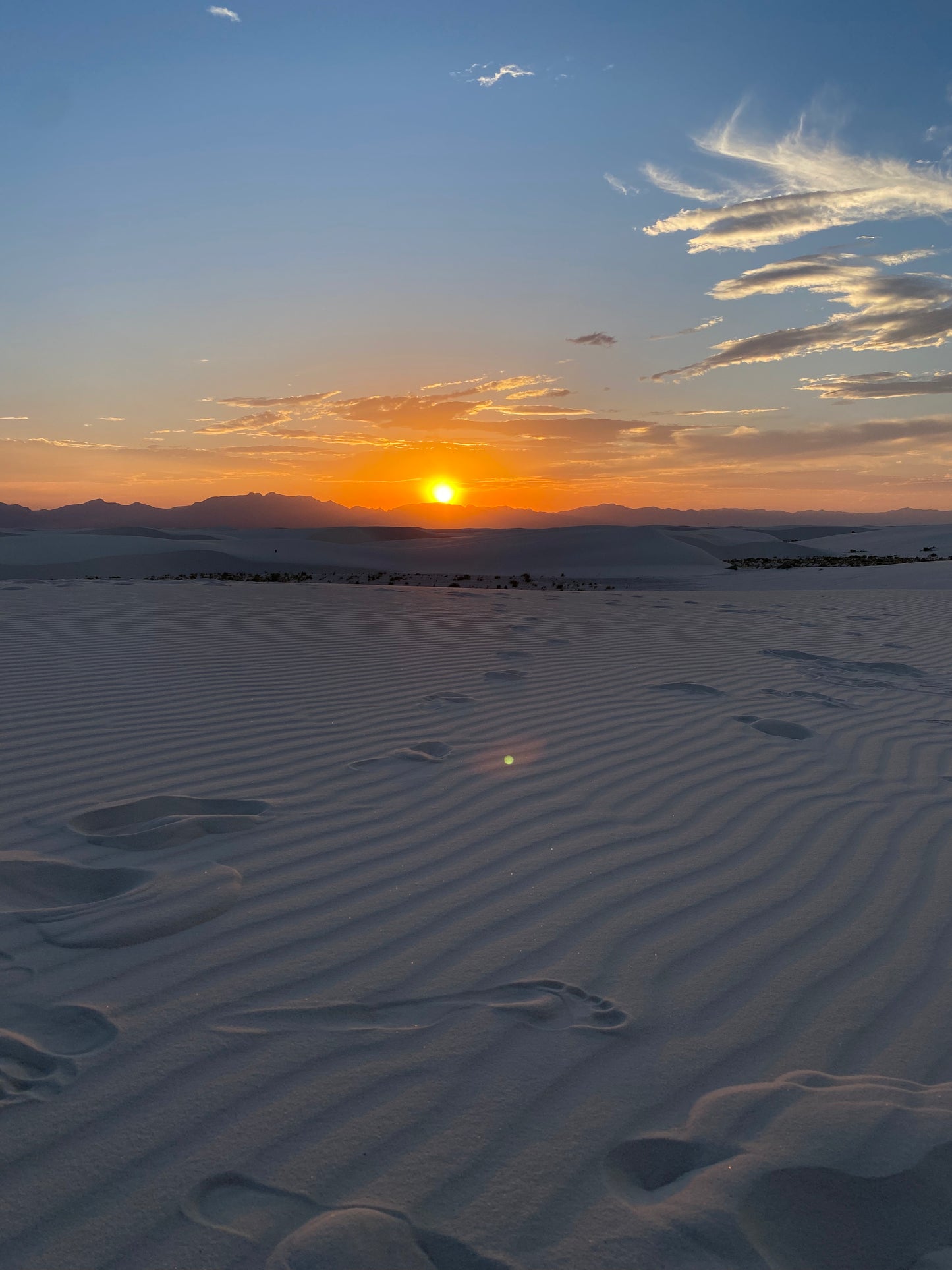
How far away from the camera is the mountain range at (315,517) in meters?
125

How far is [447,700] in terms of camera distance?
5.80m

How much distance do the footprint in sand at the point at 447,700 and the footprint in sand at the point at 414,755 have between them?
858 mm

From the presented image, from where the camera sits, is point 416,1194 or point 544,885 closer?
point 416,1194

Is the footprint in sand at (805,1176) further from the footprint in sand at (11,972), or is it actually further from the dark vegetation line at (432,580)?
the dark vegetation line at (432,580)

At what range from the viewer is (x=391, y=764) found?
14.2ft

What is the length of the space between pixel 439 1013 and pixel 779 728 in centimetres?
374

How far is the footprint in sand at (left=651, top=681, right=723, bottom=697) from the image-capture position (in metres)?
6.27

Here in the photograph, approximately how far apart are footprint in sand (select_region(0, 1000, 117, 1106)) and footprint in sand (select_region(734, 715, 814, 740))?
4094 mm

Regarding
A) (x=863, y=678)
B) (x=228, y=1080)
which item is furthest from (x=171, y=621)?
(x=228, y=1080)

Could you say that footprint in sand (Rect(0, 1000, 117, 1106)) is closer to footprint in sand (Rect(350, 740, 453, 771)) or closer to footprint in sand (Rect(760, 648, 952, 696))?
footprint in sand (Rect(350, 740, 453, 771))

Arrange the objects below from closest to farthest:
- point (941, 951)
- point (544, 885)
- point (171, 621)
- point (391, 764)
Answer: point (941, 951)
point (544, 885)
point (391, 764)
point (171, 621)

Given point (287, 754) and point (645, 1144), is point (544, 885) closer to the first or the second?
point (645, 1144)

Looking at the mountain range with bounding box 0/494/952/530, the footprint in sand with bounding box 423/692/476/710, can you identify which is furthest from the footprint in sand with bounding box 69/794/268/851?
the mountain range with bounding box 0/494/952/530

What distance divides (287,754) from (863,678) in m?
→ 5.13
